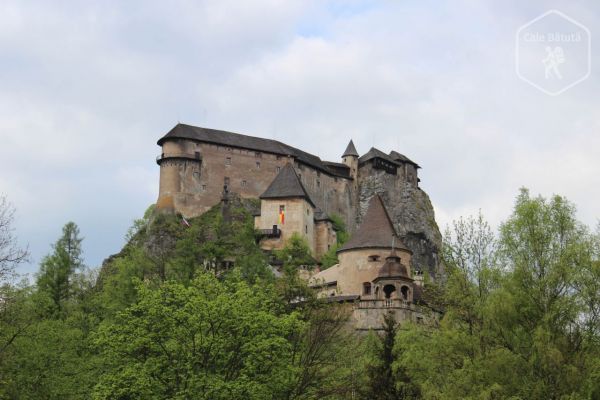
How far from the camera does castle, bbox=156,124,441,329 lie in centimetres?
8744

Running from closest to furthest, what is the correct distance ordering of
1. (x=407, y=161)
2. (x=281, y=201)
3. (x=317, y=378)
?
1. (x=317, y=378)
2. (x=281, y=201)
3. (x=407, y=161)

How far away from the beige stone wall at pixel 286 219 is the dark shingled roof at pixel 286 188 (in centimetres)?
46

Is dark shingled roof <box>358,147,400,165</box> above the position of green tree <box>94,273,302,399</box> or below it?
above

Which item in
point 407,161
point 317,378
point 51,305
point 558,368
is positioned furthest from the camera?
point 407,161

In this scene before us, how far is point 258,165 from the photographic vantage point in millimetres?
99875

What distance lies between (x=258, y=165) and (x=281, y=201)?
1333 cm

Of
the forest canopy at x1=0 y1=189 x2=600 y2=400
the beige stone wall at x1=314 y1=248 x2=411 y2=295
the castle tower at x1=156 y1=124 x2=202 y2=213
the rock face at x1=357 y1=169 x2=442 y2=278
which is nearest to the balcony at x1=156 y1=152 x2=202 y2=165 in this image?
the castle tower at x1=156 y1=124 x2=202 y2=213

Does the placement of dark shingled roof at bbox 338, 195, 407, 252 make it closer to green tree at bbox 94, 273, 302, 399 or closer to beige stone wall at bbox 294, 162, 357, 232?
green tree at bbox 94, 273, 302, 399

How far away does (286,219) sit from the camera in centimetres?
8669

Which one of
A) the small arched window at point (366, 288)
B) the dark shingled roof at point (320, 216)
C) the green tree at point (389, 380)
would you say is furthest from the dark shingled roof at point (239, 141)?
the green tree at point (389, 380)

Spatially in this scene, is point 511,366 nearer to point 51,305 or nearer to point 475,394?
point 475,394

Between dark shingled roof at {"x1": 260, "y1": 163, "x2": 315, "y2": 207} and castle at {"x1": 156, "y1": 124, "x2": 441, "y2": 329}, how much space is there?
9 centimetres

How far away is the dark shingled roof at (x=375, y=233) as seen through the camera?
59531mm

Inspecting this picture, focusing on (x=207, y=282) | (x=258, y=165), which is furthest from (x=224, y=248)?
(x=258, y=165)
